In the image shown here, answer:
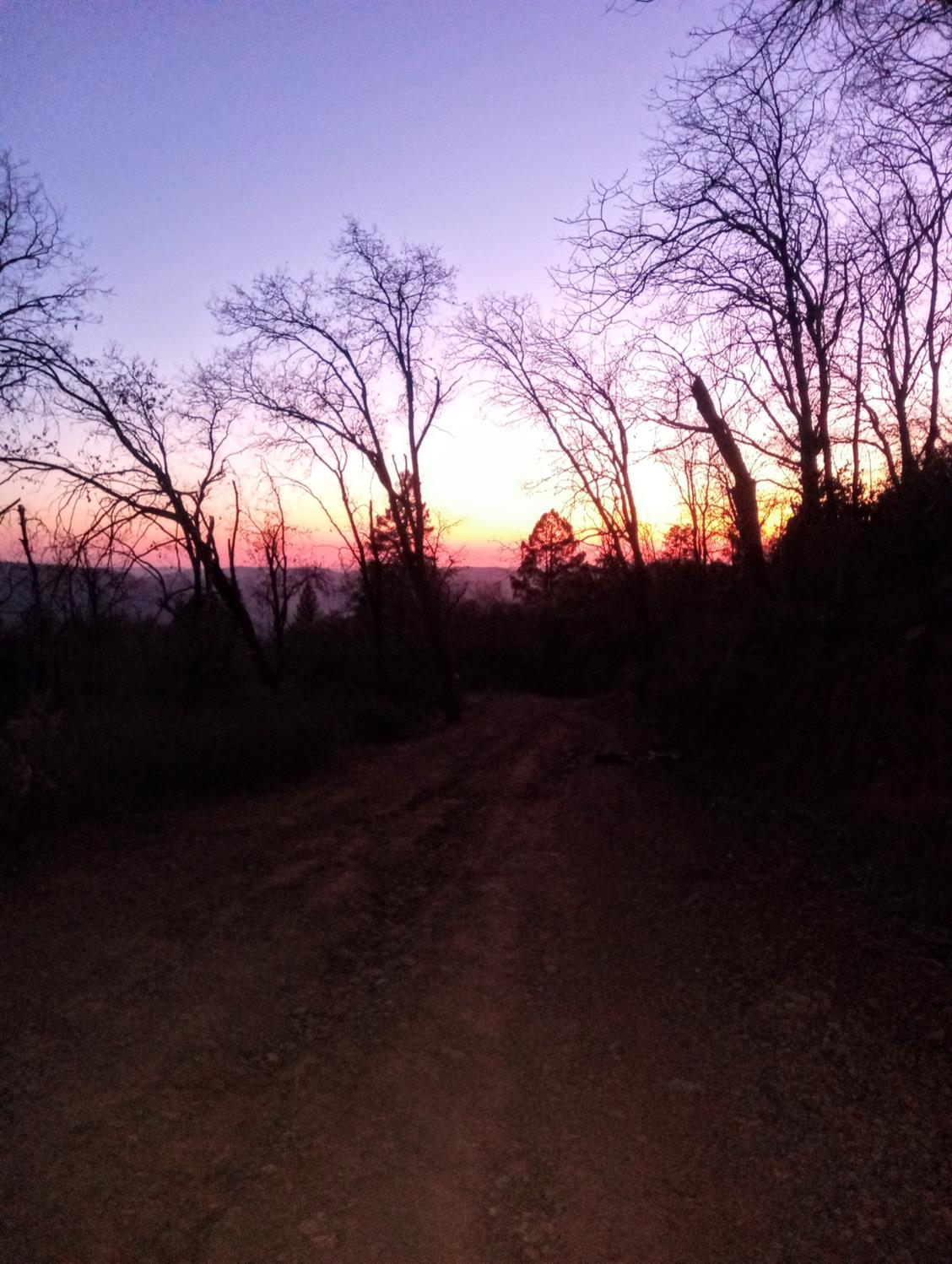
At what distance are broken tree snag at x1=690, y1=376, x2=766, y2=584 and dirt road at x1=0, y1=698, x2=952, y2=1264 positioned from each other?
1105 cm

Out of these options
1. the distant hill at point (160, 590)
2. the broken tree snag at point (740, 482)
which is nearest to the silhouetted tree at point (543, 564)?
the distant hill at point (160, 590)

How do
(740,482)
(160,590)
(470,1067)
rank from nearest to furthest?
(470,1067) → (740,482) → (160,590)

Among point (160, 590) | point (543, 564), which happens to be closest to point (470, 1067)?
point (160, 590)

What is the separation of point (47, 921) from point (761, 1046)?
5.91 m

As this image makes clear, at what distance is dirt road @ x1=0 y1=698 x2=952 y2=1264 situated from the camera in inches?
167

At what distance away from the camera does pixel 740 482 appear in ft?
68.1

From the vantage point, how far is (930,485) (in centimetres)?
1402

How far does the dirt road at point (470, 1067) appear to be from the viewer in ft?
13.9

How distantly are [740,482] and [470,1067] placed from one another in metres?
16.8

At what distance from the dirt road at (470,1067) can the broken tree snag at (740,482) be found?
1105 cm

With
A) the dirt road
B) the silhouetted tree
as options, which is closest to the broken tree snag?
the dirt road

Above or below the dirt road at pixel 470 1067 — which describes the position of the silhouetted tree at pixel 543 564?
above

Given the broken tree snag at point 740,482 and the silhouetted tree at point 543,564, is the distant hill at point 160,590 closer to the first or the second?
the silhouetted tree at point 543,564

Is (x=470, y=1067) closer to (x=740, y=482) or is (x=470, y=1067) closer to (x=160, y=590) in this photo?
(x=740, y=482)
